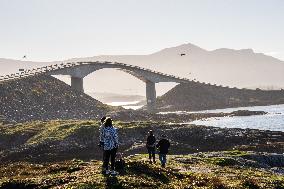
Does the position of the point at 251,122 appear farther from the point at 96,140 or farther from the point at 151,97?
the point at 151,97

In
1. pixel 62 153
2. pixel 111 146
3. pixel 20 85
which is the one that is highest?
pixel 20 85

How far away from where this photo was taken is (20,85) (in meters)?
94.6

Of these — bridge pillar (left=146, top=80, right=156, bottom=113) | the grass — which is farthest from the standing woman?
bridge pillar (left=146, top=80, right=156, bottom=113)

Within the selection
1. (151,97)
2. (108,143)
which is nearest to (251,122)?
(151,97)

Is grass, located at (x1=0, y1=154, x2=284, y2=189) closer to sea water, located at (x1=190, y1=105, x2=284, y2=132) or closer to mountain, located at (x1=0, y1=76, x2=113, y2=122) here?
mountain, located at (x1=0, y1=76, x2=113, y2=122)

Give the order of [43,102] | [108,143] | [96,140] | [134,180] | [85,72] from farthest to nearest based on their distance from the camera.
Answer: [85,72], [43,102], [96,140], [108,143], [134,180]

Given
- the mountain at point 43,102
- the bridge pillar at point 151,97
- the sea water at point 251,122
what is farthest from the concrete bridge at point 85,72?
the sea water at point 251,122

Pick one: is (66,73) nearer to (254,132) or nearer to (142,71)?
(142,71)

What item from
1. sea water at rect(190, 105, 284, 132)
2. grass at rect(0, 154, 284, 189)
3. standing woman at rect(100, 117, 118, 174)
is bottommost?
sea water at rect(190, 105, 284, 132)

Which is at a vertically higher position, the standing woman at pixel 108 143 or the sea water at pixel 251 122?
the standing woman at pixel 108 143

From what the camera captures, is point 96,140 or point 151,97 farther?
point 151,97

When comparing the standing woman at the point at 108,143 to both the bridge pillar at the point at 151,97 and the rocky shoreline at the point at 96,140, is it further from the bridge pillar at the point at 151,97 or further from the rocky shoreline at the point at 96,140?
the bridge pillar at the point at 151,97

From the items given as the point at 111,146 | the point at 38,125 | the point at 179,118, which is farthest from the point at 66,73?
the point at 111,146

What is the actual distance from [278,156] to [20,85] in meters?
71.0
